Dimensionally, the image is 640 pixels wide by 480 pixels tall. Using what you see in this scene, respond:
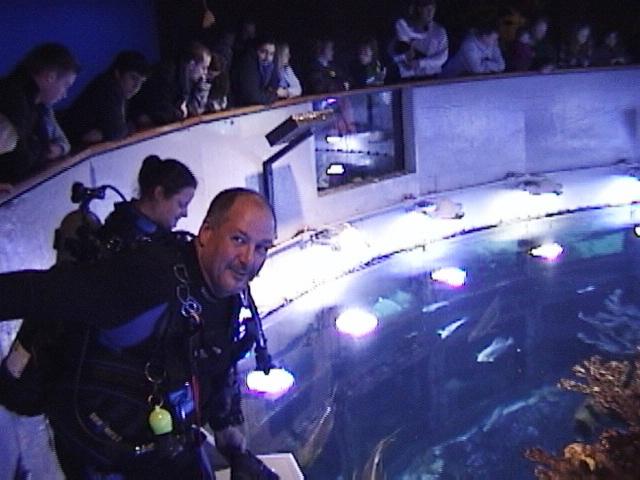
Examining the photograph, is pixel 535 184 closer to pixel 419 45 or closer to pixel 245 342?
pixel 419 45

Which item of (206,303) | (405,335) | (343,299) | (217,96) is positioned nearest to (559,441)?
(405,335)

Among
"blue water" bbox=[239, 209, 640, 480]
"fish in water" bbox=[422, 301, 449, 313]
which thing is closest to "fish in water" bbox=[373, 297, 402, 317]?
"blue water" bbox=[239, 209, 640, 480]

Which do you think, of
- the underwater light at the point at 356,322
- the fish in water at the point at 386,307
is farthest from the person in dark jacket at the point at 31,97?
the fish in water at the point at 386,307

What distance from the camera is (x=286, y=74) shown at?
26.7ft

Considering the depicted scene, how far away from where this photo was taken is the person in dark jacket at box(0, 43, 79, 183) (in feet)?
13.1

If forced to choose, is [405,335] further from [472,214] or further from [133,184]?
[472,214]

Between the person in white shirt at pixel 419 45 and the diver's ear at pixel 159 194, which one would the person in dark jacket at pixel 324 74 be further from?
the diver's ear at pixel 159 194

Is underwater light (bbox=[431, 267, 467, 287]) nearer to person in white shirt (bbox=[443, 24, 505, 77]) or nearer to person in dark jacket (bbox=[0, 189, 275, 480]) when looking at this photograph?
person in white shirt (bbox=[443, 24, 505, 77])

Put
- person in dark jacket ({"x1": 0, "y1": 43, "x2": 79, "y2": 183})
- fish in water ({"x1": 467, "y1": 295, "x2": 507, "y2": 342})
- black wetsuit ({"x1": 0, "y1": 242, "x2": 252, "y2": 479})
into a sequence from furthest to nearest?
fish in water ({"x1": 467, "y1": 295, "x2": 507, "y2": 342}), person in dark jacket ({"x1": 0, "y1": 43, "x2": 79, "y2": 183}), black wetsuit ({"x1": 0, "y1": 242, "x2": 252, "y2": 479})

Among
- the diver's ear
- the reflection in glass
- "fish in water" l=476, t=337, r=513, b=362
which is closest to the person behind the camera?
the diver's ear

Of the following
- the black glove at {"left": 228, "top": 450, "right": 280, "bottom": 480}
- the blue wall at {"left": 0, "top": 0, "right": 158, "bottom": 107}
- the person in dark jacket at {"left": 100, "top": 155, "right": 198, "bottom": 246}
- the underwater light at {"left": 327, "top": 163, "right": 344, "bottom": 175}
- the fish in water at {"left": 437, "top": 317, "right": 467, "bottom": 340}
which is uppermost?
the blue wall at {"left": 0, "top": 0, "right": 158, "bottom": 107}

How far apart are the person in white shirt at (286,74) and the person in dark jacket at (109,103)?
2.43 metres

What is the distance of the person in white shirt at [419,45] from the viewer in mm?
9398

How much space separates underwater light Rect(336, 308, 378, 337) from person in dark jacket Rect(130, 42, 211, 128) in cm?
184
